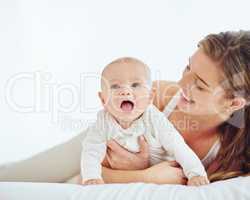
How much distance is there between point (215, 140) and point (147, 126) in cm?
18

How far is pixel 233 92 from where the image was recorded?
99cm

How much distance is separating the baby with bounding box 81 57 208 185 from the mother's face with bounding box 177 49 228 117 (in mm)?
78

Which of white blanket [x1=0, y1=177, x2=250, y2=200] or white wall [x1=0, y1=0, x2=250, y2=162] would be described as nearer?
white blanket [x1=0, y1=177, x2=250, y2=200]

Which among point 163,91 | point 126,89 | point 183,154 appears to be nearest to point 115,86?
point 126,89

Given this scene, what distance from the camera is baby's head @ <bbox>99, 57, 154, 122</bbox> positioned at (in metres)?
0.99

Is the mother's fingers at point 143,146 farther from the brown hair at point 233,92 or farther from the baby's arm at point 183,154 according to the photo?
the brown hair at point 233,92

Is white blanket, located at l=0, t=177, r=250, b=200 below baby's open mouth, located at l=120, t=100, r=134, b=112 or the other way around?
below

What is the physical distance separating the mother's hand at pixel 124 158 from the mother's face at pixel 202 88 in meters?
0.16

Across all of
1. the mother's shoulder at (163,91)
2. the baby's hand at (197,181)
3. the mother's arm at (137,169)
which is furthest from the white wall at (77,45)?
the baby's hand at (197,181)

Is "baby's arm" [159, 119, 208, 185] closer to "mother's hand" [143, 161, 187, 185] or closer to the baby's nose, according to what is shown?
"mother's hand" [143, 161, 187, 185]

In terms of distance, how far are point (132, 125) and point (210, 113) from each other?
200 millimetres

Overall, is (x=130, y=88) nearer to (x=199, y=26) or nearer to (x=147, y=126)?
(x=147, y=126)

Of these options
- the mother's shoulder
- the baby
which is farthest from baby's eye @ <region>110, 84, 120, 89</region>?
the mother's shoulder

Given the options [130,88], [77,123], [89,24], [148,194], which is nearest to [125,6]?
[89,24]
